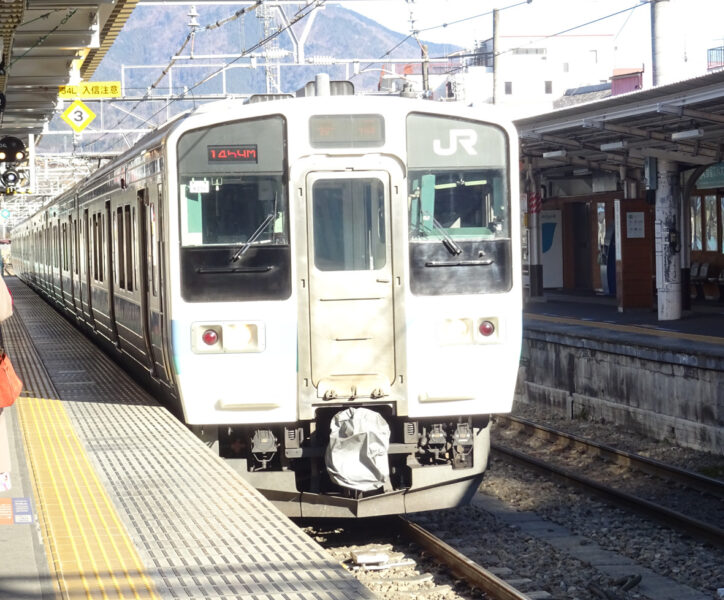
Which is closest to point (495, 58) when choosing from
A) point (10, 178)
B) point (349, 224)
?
point (10, 178)

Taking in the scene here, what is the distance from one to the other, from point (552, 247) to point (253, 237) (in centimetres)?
1847

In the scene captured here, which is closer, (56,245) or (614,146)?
(614,146)

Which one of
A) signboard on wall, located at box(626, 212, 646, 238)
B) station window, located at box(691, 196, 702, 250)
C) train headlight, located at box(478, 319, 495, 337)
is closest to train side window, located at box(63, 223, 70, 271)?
signboard on wall, located at box(626, 212, 646, 238)

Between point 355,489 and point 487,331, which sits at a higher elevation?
point 487,331

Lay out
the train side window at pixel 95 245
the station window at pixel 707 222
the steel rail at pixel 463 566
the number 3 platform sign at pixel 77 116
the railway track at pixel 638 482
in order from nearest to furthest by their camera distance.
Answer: the steel rail at pixel 463 566, the railway track at pixel 638 482, the train side window at pixel 95 245, the number 3 platform sign at pixel 77 116, the station window at pixel 707 222

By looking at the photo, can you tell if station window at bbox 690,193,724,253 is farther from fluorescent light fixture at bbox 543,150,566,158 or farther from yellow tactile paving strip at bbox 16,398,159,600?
yellow tactile paving strip at bbox 16,398,159,600

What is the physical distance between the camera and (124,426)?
8180 mm

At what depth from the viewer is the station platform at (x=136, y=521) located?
468 centimetres

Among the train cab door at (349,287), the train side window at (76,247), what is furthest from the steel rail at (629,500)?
the train side window at (76,247)

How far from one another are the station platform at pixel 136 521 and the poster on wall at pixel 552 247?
17.3m

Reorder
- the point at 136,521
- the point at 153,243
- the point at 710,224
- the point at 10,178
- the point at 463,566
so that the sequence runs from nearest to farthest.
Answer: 1. the point at 136,521
2. the point at 463,566
3. the point at 153,243
4. the point at 10,178
5. the point at 710,224

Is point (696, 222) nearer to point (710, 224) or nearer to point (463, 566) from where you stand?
point (710, 224)

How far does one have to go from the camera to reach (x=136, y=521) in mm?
5613

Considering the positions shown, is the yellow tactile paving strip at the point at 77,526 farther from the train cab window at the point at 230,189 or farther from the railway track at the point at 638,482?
the railway track at the point at 638,482
